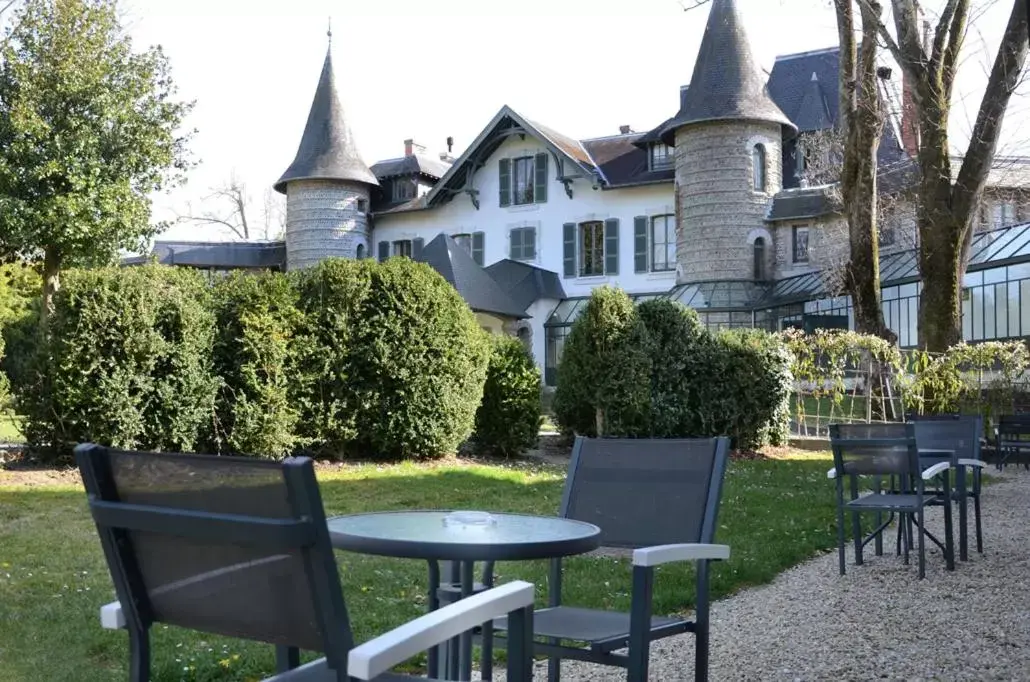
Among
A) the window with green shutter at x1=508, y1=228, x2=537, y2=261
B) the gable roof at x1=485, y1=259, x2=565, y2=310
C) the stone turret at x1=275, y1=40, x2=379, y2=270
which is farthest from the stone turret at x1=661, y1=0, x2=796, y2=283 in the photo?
the stone turret at x1=275, y1=40, x2=379, y2=270

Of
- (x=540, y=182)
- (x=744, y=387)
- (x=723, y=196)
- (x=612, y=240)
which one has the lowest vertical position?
(x=744, y=387)

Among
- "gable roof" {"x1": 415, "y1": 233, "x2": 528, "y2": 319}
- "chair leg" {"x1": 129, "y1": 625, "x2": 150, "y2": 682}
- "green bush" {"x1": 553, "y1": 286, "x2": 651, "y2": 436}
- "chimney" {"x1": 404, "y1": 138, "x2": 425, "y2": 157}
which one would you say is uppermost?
"chimney" {"x1": 404, "y1": 138, "x2": 425, "y2": 157}

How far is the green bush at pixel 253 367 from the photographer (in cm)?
1145

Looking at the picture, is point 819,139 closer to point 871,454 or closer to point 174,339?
point 174,339

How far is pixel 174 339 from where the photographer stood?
11.2 m

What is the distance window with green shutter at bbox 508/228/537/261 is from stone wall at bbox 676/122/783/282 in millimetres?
5971

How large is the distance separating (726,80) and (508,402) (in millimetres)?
20940

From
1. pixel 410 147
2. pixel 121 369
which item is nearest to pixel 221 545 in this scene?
pixel 121 369

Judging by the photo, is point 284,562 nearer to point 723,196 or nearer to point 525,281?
point 723,196

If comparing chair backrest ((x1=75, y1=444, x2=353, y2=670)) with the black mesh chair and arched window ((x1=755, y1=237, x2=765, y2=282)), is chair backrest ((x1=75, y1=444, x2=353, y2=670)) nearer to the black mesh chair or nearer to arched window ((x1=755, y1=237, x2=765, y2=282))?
the black mesh chair

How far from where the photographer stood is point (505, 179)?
3734 centimetres

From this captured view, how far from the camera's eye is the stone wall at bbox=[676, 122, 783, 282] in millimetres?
32125

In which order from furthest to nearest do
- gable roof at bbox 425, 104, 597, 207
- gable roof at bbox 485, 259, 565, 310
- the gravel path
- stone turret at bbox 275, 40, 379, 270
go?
stone turret at bbox 275, 40, 379, 270 → gable roof at bbox 425, 104, 597, 207 → gable roof at bbox 485, 259, 565, 310 → the gravel path

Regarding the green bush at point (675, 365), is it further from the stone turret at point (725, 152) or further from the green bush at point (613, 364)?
the stone turret at point (725, 152)
